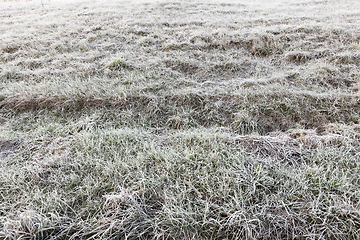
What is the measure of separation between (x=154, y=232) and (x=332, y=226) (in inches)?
54.9

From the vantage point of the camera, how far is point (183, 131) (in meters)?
2.73

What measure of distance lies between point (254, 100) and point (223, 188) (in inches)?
69.9

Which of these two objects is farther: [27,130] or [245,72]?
[245,72]

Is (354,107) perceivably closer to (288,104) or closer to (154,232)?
(288,104)

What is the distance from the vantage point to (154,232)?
159cm

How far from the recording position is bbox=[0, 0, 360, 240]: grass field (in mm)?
1659

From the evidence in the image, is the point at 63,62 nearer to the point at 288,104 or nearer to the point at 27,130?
the point at 27,130

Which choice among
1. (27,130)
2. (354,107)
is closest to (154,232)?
(27,130)

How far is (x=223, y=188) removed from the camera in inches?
73.2

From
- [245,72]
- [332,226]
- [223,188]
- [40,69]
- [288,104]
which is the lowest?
[332,226]

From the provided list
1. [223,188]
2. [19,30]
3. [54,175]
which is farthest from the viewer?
[19,30]

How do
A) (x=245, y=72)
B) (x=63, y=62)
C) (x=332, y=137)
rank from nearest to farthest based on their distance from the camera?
1. (x=332, y=137)
2. (x=245, y=72)
3. (x=63, y=62)

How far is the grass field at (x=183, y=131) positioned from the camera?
166 cm

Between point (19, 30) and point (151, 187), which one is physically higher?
point (19, 30)
